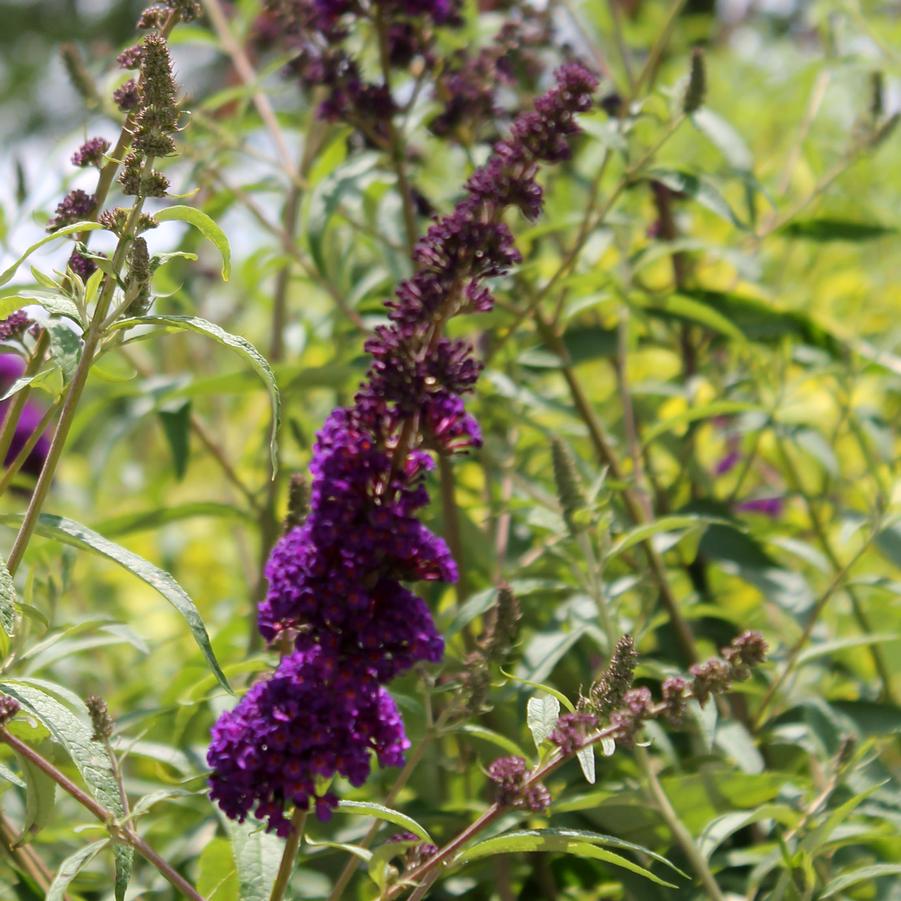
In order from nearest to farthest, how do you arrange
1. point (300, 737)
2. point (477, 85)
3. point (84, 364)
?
1. point (300, 737)
2. point (84, 364)
3. point (477, 85)

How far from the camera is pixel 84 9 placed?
10906 mm

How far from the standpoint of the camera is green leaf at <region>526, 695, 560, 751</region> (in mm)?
968

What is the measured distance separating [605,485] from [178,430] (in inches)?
25.8

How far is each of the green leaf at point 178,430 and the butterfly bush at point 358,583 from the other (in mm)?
895

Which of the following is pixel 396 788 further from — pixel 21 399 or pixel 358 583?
pixel 21 399

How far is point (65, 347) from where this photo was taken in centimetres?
93

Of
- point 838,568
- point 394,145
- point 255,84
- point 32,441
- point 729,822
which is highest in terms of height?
point 255,84

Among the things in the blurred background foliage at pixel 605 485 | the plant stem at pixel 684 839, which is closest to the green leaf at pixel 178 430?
the blurred background foliage at pixel 605 485

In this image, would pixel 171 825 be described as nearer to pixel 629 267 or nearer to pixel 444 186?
pixel 629 267

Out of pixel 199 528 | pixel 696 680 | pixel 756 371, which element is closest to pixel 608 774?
pixel 696 680

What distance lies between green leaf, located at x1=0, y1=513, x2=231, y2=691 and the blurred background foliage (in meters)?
0.13

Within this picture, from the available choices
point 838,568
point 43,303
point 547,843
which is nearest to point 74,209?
point 43,303

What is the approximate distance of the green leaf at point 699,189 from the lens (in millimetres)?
1526

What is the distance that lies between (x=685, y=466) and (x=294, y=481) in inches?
37.1
